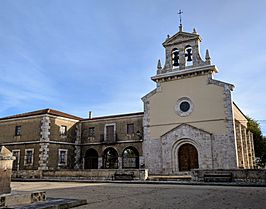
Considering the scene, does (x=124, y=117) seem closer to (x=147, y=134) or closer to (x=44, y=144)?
(x=147, y=134)

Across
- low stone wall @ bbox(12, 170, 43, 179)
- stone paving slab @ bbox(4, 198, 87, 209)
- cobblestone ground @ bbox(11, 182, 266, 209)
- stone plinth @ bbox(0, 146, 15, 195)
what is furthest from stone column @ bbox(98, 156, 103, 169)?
stone plinth @ bbox(0, 146, 15, 195)

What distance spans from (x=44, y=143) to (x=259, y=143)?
82.0 feet

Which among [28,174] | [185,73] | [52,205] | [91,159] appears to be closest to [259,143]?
[185,73]

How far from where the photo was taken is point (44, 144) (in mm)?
23812

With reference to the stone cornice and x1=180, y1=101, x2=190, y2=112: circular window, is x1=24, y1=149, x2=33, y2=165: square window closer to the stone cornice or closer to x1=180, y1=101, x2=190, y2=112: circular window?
the stone cornice

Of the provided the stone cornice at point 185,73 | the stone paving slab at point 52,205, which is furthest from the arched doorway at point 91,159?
the stone paving slab at point 52,205

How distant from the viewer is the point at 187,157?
20797mm

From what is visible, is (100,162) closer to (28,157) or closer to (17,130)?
(28,157)

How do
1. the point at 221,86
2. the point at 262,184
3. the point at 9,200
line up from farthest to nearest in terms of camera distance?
the point at 221,86, the point at 262,184, the point at 9,200

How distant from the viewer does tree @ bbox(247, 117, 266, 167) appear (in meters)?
31.8

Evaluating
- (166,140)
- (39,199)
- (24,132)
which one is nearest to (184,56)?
(166,140)

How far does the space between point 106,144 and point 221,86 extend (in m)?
12.0

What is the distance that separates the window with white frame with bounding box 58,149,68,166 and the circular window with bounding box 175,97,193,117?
11687mm

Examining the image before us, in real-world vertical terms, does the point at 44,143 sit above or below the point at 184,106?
below
